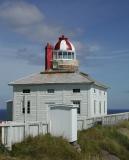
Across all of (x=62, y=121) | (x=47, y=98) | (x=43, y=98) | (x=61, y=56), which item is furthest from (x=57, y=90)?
(x=62, y=121)

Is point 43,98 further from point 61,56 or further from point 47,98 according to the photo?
point 61,56

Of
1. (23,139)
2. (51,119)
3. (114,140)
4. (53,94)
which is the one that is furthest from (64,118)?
(53,94)

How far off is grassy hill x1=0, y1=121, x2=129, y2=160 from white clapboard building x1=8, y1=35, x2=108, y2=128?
12.3 ft

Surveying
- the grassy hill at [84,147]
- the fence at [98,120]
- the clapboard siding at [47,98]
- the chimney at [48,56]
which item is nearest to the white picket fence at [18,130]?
the grassy hill at [84,147]

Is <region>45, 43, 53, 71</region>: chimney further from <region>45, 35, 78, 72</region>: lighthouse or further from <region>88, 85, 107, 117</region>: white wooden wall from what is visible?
<region>88, 85, 107, 117</region>: white wooden wall

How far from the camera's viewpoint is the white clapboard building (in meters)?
38.0

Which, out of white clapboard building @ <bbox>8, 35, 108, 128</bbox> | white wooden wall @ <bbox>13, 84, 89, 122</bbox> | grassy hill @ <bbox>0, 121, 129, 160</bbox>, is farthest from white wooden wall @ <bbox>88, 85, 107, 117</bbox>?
grassy hill @ <bbox>0, 121, 129, 160</bbox>

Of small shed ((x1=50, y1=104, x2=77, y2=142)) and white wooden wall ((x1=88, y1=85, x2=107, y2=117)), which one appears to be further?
white wooden wall ((x1=88, y1=85, x2=107, y2=117))

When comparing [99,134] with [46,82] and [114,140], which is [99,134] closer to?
[114,140]

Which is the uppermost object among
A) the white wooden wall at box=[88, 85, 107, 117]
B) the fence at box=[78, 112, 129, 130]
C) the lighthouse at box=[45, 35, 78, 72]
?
the lighthouse at box=[45, 35, 78, 72]

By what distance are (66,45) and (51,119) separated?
55.9 ft

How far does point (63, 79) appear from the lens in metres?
38.8

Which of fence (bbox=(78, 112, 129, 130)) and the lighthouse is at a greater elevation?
the lighthouse

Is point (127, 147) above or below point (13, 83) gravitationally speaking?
below
